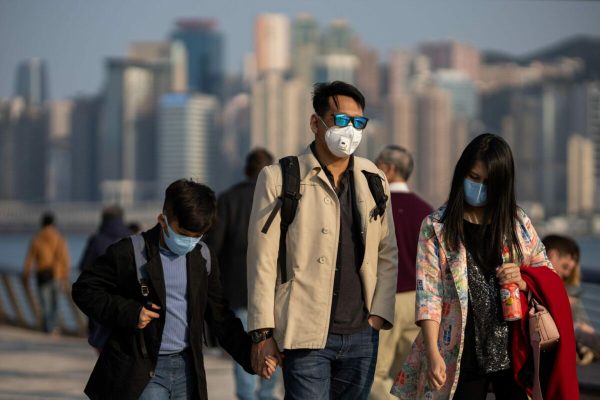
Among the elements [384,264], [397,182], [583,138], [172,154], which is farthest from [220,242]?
[172,154]

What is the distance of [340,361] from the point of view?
4090 mm

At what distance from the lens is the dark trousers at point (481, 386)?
3936mm

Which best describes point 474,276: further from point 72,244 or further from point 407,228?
point 72,244

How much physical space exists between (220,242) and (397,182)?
109 centimetres

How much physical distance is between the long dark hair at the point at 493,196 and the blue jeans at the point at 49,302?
415 inches

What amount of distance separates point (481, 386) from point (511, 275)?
0.35 m

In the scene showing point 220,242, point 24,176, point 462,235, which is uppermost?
point 462,235

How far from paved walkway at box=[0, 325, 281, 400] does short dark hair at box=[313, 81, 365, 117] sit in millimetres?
4081

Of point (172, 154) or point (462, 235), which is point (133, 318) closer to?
point (462, 235)

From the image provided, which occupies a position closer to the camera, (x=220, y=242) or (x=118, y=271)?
(x=118, y=271)

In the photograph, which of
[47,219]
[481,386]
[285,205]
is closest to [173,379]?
[285,205]

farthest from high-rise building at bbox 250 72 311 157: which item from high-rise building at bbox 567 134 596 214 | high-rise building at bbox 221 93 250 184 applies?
high-rise building at bbox 567 134 596 214

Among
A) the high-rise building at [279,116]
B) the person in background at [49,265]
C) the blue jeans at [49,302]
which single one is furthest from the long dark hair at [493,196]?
the high-rise building at [279,116]

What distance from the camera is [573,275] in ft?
19.0
